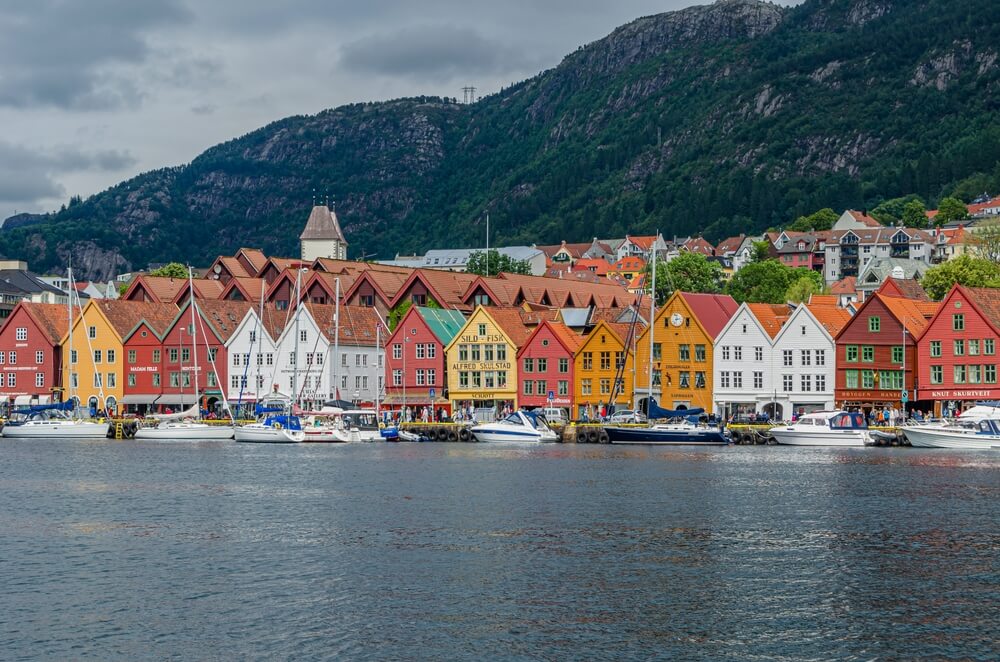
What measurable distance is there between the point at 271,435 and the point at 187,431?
29.3 feet

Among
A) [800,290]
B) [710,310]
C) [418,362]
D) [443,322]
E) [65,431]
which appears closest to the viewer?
[65,431]

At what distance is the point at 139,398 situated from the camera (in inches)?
5960

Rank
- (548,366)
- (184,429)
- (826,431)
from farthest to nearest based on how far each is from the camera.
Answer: (548,366)
(184,429)
(826,431)

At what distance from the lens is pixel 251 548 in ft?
178

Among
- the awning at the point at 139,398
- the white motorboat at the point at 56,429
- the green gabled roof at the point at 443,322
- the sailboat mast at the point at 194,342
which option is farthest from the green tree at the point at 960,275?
the white motorboat at the point at 56,429

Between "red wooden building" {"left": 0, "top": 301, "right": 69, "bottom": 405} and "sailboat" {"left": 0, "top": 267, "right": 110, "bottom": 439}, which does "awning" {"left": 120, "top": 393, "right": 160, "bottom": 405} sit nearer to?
"red wooden building" {"left": 0, "top": 301, "right": 69, "bottom": 405}

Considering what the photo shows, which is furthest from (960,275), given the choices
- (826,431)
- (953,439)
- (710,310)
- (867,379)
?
(953,439)

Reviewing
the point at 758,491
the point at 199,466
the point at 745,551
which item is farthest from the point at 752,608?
the point at 199,466

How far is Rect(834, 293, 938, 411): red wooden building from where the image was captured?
12419 cm

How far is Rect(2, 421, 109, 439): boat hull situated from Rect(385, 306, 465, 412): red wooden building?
1144 inches

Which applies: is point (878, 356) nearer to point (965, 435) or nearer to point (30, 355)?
point (965, 435)

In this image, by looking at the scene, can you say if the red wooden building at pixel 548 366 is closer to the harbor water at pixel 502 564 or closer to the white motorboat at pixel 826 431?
the white motorboat at pixel 826 431

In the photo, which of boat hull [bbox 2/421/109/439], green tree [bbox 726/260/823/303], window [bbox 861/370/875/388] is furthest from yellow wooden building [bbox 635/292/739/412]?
green tree [bbox 726/260/823/303]

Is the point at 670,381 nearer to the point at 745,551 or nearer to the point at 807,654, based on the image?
the point at 745,551
